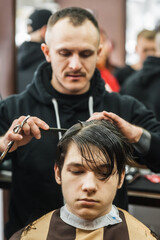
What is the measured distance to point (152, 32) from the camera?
3.95 m

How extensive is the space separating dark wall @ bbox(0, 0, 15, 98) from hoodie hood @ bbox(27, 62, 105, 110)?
1.27m

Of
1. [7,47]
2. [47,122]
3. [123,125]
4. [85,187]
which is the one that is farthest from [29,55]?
[85,187]

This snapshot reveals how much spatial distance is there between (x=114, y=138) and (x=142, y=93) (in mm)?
1895

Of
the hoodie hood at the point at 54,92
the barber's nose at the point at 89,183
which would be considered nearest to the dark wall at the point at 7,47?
the hoodie hood at the point at 54,92

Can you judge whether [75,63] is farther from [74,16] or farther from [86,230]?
[86,230]

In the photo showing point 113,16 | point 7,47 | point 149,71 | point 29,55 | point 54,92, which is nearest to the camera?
point 54,92

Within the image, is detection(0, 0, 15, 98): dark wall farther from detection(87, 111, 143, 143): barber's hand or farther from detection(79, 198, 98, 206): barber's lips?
detection(79, 198, 98, 206): barber's lips

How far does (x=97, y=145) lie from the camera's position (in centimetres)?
128

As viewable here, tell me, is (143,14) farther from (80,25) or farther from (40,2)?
(80,25)

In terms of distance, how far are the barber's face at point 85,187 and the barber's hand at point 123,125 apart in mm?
206

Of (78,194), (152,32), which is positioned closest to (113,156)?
(78,194)

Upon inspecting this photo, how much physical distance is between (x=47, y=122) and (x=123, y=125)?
1.21 ft

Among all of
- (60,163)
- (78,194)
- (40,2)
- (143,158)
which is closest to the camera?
(78,194)

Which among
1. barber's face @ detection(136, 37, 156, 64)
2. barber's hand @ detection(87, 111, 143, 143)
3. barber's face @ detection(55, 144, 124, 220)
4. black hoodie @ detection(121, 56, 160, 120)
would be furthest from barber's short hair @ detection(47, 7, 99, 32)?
barber's face @ detection(136, 37, 156, 64)
